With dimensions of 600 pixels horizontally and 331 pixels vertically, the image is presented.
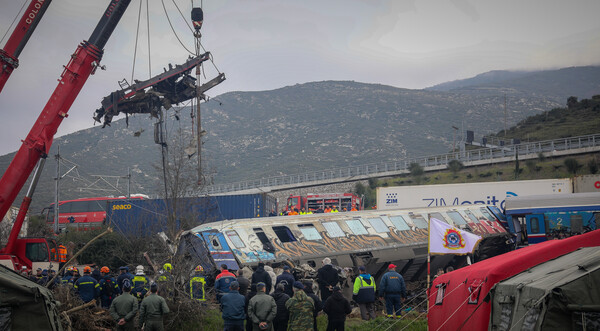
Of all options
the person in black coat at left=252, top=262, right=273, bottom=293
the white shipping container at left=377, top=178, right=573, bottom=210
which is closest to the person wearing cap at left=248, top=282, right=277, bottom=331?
the person in black coat at left=252, top=262, right=273, bottom=293

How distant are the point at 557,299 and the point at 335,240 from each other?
13768mm

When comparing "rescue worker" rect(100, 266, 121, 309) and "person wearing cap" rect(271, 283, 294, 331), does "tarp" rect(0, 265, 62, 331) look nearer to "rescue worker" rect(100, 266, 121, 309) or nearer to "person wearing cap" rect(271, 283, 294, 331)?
"person wearing cap" rect(271, 283, 294, 331)

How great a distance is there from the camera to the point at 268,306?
38.3ft

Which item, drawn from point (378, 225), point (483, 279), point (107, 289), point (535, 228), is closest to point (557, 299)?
point (483, 279)

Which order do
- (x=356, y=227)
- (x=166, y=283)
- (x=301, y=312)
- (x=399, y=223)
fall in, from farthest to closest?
(x=399, y=223)
(x=356, y=227)
(x=166, y=283)
(x=301, y=312)

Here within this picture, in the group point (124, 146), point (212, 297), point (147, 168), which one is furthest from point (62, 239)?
point (124, 146)

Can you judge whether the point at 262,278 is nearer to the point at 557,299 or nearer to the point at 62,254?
the point at 557,299

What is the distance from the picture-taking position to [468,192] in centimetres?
3759

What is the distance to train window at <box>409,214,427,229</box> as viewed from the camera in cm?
2419

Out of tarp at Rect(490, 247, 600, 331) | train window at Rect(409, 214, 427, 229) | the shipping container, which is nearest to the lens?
tarp at Rect(490, 247, 600, 331)

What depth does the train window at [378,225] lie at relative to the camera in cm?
2272

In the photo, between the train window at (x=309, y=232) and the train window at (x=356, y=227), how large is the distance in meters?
1.66

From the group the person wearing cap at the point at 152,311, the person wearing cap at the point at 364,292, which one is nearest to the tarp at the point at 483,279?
the person wearing cap at the point at 364,292

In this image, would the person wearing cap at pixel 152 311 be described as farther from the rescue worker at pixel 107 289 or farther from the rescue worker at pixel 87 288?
the rescue worker at pixel 107 289
